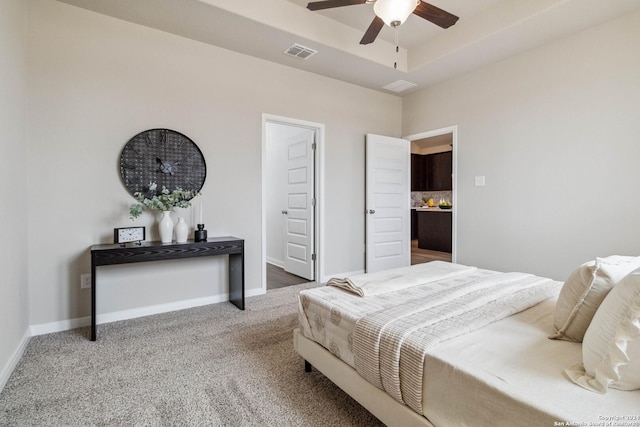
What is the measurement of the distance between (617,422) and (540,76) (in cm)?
363

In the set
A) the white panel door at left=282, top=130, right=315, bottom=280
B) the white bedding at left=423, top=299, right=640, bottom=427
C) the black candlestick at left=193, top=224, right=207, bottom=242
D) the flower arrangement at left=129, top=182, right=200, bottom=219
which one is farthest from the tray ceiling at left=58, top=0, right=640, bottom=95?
the white bedding at left=423, top=299, right=640, bottom=427

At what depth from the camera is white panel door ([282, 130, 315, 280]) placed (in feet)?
14.1

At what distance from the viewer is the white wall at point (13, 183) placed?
6.26 feet

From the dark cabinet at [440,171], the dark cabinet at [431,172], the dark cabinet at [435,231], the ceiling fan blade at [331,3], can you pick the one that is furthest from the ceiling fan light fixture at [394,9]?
the dark cabinet at [431,172]

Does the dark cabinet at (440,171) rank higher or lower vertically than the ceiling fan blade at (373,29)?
lower

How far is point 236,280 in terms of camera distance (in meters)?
3.30

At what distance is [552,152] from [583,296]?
271cm

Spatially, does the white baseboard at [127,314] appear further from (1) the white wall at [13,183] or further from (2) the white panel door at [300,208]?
(2) the white panel door at [300,208]

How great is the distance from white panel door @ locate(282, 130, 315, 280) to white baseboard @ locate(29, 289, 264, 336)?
1.05 m

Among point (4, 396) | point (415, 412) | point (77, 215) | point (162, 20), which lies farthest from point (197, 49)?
point (415, 412)

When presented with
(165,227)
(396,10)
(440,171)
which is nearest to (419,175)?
(440,171)

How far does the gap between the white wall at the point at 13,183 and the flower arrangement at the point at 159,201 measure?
2.47ft

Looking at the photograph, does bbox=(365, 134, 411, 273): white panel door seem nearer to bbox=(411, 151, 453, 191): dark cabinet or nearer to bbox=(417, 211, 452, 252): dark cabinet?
bbox=(417, 211, 452, 252): dark cabinet

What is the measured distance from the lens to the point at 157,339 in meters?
2.46
